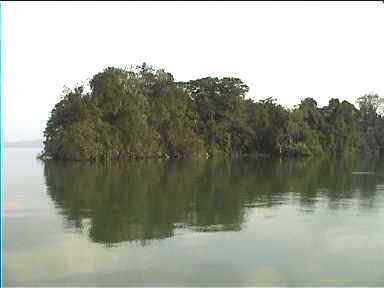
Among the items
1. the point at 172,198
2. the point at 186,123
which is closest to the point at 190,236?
the point at 172,198

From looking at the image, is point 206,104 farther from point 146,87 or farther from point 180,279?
point 180,279

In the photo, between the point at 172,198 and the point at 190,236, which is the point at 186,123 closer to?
the point at 172,198

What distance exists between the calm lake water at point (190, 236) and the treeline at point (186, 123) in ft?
69.7

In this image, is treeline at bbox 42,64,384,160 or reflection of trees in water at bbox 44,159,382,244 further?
treeline at bbox 42,64,384,160

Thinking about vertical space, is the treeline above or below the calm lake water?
above

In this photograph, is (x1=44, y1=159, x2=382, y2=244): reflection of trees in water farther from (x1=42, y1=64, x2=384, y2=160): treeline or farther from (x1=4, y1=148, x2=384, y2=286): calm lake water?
(x1=42, y1=64, x2=384, y2=160): treeline

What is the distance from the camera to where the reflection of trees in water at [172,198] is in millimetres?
12633

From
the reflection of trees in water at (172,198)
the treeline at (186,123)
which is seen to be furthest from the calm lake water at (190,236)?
the treeline at (186,123)

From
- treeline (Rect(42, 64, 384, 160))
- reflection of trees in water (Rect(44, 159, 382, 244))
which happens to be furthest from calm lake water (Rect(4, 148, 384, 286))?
treeline (Rect(42, 64, 384, 160))

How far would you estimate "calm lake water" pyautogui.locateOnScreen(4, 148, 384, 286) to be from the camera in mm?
8406

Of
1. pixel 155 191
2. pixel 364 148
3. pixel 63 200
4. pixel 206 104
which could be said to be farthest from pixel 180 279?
pixel 364 148

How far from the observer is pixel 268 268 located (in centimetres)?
888

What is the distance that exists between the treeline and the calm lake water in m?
21.3

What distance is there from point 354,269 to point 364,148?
68.0 m
